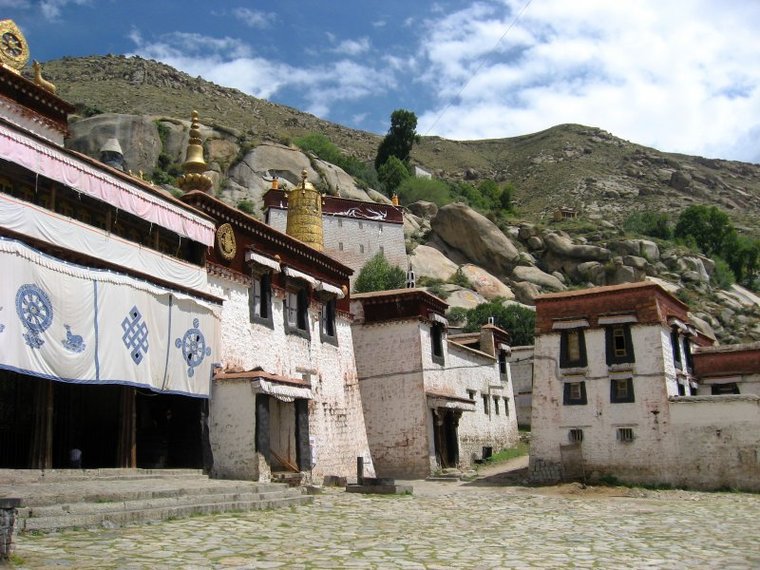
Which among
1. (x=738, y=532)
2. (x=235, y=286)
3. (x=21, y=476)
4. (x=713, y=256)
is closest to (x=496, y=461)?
(x=235, y=286)

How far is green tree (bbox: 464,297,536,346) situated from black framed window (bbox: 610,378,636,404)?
19.7 meters

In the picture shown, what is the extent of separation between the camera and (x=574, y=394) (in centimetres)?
2555

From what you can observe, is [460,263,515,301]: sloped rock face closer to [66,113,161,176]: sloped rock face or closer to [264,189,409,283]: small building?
[264,189,409,283]: small building

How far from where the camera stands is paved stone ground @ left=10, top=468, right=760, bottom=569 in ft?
27.1

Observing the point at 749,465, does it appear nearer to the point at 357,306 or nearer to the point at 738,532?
the point at 738,532

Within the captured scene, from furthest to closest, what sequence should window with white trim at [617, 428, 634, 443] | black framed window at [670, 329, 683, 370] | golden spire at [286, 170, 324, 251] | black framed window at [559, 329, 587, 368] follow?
golden spire at [286, 170, 324, 251], black framed window at [670, 329, 683, 370], black framed window at [559, 329, 587, 368], window with white trim at [617, 428, 634, 443]

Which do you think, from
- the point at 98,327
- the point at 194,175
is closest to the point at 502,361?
the point at 194,175

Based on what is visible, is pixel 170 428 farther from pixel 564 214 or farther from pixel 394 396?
pixel 564 214

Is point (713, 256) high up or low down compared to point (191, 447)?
up

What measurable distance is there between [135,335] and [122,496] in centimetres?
483

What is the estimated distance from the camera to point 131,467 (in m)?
15.2

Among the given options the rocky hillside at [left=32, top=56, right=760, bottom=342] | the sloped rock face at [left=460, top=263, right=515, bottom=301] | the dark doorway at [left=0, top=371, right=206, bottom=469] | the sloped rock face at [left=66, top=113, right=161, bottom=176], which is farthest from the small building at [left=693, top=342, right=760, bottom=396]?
the sloped rock face at [left=66, top=113, right=161, bottom=176]

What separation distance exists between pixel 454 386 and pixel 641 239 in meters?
37.0

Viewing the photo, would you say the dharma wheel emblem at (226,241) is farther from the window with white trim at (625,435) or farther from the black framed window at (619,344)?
the window with white trim at (625,435)
